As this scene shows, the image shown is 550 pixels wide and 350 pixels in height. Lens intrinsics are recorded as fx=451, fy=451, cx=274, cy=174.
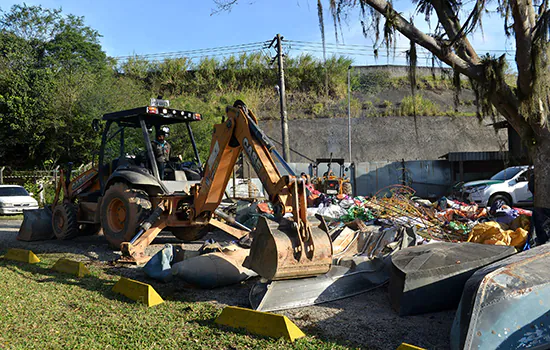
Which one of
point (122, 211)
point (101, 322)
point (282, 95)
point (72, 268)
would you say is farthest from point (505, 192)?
point (101, 322)

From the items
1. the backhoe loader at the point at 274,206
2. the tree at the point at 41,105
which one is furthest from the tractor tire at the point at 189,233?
the tree at the point at 41,105

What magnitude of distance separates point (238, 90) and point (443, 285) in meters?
32.7

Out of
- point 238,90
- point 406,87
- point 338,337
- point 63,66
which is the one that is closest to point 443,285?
point 338,337

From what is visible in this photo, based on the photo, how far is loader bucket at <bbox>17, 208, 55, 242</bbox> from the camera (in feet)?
32.3

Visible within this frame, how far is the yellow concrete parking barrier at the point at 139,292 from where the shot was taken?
16.3 ft

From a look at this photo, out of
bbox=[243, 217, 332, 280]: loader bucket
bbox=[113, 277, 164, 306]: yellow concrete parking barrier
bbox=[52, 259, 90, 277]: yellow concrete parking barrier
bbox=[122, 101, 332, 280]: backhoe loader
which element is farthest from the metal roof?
bbox=[113, 277, 164, 306]: yellow concrete parking barrier

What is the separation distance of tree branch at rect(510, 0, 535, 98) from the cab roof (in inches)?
230

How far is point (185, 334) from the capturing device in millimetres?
4059

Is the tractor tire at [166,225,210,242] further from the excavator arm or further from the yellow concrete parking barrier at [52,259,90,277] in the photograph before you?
the excavator arm

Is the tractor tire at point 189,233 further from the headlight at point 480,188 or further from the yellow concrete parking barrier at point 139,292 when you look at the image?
the headlight at point 480,188

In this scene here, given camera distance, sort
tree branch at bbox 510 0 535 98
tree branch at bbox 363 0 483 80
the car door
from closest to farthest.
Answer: tree branch at bbox 510 0 535 98, tree branch at bbox 363 0 483 80, the car door

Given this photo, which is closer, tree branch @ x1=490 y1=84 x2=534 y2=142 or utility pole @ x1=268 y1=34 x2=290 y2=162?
tree branch @ x1=490 y1=84 x2=534 y2=142

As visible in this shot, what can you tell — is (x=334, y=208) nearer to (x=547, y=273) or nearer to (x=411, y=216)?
(x=411, y=216)

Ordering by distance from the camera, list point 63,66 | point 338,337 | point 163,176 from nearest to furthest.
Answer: point 338,337 → point 163,176 → point 63,66
